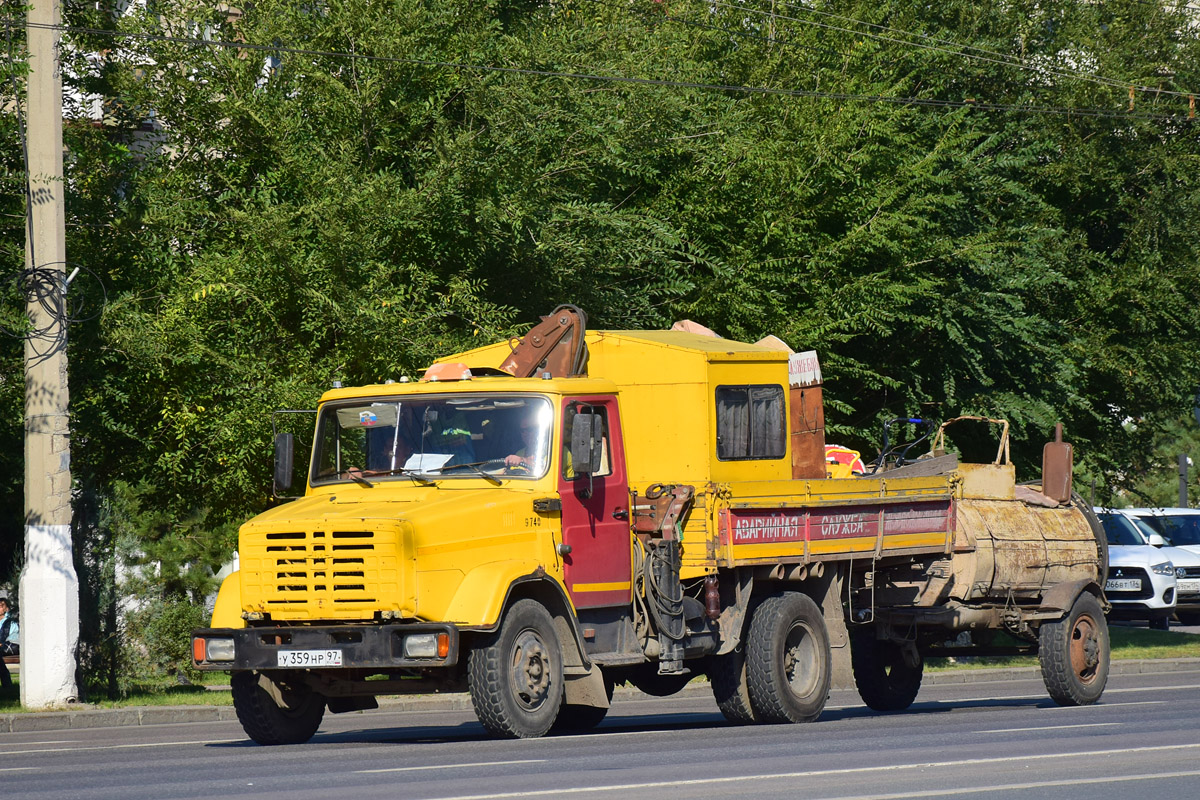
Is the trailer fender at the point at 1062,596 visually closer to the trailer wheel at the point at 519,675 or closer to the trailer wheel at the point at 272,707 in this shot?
the trailer wheel at the point at 519,675

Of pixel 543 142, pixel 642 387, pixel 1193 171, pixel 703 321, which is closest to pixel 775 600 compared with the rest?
pixel 642 387

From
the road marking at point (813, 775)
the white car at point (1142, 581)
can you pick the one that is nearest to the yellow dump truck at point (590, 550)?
the road marking at point (813, 775)

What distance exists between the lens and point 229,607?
12367mm

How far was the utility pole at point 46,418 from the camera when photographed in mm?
18484

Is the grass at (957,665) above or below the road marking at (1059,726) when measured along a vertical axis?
below

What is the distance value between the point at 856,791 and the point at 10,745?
902 centimetres

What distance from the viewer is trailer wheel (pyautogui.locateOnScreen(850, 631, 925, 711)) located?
17.8 meters

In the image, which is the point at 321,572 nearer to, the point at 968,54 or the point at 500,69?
the point at 500,69

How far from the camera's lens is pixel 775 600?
47.3 feet

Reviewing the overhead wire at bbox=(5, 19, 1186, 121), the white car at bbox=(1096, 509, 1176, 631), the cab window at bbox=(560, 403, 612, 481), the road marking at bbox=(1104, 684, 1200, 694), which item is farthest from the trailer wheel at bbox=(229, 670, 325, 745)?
the white car at bbox=(1096, 509, 1176, 631)

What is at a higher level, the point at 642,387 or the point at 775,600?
the point at 642,387

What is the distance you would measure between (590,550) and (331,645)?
2.30 meters

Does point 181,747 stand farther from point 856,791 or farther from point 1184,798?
point 1184,798

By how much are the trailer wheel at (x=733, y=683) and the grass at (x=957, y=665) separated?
6959 millimetres
